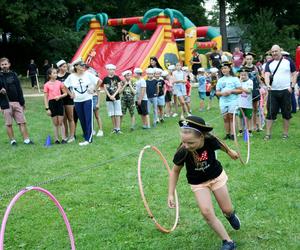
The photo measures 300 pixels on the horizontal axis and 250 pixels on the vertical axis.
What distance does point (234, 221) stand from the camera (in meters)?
4.80

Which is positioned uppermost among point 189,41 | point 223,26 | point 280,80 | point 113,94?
point 223,26

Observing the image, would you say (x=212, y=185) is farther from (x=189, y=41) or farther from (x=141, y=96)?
(x=189, y=41)

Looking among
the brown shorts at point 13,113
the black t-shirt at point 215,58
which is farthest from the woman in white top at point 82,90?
the black t-shirt at point 215,58

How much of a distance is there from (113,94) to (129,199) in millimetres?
5571

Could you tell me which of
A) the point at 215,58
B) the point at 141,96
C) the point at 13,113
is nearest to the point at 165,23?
the point at 215,58

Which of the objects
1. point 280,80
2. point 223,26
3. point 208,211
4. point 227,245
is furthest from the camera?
point 223,26

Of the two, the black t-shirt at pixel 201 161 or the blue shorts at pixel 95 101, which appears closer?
the black t-shirt at pixel 201 161

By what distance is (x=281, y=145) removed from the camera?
9.45 meters

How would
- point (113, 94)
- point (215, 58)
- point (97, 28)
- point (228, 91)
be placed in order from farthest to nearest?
point (97, 28) → point (215, 58) → point (113, 94) → point (228, 91)

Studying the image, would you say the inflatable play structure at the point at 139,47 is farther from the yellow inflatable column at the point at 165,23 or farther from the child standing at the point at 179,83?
the child standing at the point at 179,83

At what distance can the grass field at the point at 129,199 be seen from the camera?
4.91m

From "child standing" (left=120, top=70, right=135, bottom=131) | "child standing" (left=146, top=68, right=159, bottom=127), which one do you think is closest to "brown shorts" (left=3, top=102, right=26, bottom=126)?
"child standing" (left=120, top=70, right=135, bottom=131)

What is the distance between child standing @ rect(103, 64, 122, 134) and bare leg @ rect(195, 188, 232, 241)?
7292mm

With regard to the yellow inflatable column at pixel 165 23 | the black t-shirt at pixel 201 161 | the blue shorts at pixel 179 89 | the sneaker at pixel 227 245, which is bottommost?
the sneaker at pixel 227 245
